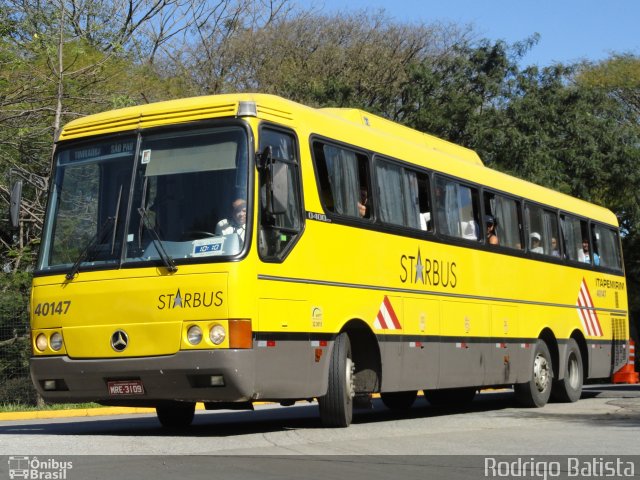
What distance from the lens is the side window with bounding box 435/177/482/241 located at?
49.5ft

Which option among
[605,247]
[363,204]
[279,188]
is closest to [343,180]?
[363,204]

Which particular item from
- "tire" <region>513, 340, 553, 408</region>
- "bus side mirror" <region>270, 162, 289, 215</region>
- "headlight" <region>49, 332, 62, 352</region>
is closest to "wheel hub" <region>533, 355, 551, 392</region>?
"tire" <region>513, 340, 553, 408</region>

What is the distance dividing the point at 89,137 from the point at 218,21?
30467 millimetres

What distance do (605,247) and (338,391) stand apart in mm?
11324

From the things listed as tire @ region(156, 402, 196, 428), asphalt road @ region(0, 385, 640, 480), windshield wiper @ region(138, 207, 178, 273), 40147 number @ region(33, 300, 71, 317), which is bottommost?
asphalt road @ region(0, 385, 640, 480)

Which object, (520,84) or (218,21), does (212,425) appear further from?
(218,21)

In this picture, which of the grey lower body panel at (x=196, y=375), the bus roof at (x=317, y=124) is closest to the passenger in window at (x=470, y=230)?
the bus roof at (x=317, y=124)

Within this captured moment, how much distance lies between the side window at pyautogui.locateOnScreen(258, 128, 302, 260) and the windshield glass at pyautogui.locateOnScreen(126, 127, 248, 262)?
228mm

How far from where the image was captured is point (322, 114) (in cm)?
1274

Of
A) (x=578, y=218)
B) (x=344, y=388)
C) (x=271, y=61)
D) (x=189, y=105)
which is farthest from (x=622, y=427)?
(x=271, y=61)

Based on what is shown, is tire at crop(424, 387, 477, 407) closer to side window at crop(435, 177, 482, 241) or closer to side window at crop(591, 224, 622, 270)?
side window at crop(435, 177, 482, 241)

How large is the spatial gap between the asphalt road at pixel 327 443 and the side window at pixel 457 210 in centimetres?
256

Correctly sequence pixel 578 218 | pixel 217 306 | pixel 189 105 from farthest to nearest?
pixel 578 218, pixel 189 105, pixel 217 306

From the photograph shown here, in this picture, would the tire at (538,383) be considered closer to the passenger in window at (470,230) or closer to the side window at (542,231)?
the side window at (542,231)
